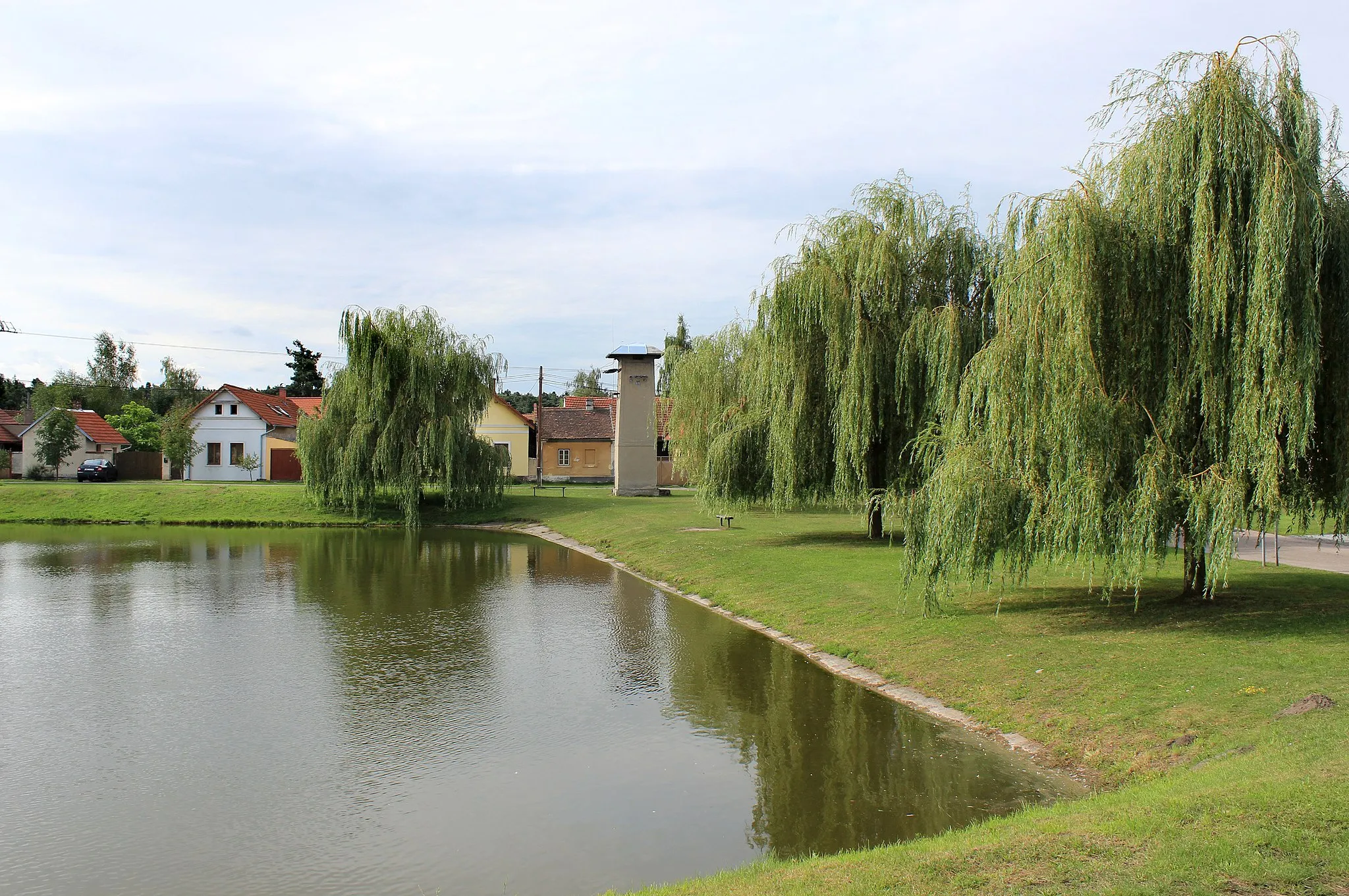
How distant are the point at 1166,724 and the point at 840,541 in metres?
15.8

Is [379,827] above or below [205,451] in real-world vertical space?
below

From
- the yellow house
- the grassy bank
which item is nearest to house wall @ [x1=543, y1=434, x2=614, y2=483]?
the yellow house

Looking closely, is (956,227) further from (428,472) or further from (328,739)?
(428,472)

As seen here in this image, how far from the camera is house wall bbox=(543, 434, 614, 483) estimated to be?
59.8 m

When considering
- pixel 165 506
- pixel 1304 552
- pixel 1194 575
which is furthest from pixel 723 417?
pixel 165 506

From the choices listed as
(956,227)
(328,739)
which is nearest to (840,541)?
(956,227)

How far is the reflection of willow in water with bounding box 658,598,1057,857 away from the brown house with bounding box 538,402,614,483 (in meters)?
46.4

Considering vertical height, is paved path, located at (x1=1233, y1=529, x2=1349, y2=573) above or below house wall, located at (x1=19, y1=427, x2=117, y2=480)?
below

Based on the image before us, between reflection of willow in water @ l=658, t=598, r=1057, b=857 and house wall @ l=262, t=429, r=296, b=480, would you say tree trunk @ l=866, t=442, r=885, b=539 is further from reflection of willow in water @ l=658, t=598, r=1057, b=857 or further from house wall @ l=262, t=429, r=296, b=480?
house wall @ l=262, t=429, r=296, b=480

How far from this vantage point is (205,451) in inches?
2143

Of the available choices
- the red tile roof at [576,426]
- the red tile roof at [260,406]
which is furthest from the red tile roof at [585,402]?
the red tile roof at [260,406]

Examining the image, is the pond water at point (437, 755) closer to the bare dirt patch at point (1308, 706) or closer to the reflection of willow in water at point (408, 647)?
the reflection of willow in water at point (408, 647)

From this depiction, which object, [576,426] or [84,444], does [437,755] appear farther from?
[84,444]

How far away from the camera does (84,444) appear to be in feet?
192
